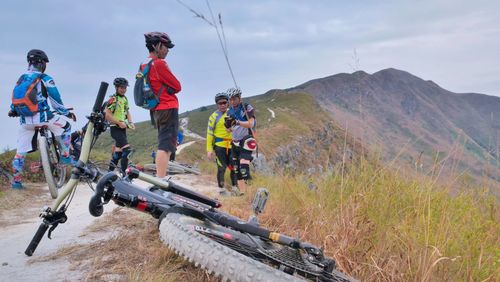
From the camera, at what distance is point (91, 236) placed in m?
3.72

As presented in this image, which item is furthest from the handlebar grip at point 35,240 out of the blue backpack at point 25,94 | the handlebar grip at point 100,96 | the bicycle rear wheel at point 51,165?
the blue backpack at point 25,94

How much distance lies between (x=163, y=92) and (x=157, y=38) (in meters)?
0.68

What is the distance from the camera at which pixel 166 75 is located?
192 inches

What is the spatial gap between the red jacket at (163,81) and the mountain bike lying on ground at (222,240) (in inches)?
85.2

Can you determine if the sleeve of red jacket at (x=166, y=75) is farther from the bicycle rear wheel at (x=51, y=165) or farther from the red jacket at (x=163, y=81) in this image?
the bicycle rear wheel at (x=51, y=165)

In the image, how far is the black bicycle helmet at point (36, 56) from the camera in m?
6.70

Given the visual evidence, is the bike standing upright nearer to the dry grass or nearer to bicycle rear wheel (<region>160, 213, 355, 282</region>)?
the dry grass

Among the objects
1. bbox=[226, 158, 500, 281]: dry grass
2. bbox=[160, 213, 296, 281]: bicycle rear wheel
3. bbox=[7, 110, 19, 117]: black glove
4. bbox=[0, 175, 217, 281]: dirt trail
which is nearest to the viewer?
bbox=[160, 213, 296, 281]: bicycle rear wheel

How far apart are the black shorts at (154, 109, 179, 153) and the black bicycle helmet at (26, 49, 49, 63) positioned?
3164 mm

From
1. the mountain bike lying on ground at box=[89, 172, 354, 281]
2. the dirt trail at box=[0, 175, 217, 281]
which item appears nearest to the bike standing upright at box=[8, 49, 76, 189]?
the dirt trail at box=[0, 175, 217, 281]

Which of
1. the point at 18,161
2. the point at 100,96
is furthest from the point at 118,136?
the point at 100,96

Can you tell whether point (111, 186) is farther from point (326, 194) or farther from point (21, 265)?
point (326, 194)

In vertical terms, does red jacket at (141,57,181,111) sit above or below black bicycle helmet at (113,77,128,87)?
below

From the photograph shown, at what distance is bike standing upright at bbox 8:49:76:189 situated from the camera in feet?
21.9
